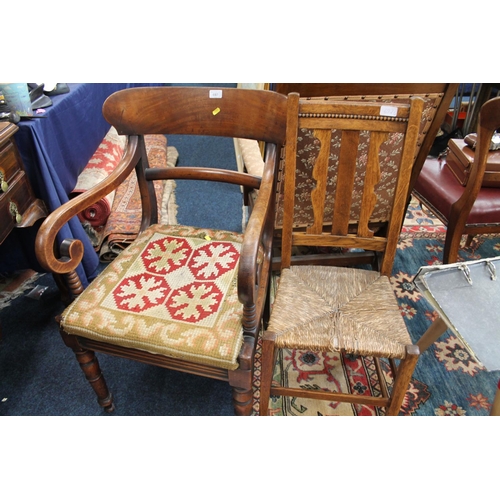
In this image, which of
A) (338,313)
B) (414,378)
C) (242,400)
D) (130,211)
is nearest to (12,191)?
(130,211)

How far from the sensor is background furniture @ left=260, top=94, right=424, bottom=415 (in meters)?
1.04

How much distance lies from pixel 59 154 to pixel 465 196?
5.61ft

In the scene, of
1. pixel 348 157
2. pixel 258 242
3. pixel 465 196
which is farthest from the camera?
pixel 465 196

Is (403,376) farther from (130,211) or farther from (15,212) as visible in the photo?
(130,211)

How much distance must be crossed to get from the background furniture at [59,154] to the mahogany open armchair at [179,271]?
392mm

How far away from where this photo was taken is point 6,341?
64.4 inches

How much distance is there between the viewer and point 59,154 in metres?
1.66

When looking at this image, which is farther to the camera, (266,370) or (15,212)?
(15,212)

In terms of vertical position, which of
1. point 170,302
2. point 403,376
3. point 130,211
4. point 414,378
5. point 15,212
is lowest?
point 414,378

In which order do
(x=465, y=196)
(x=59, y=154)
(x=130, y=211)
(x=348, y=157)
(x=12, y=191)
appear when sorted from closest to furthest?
(x=348, y=157), (x=12, y=191), (x=465, y=196), (x=59, y=154), (x=130, y=211)

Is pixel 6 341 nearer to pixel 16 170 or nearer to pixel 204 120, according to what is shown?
pixel 16 170

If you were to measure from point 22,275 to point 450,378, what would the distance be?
2.07 meters

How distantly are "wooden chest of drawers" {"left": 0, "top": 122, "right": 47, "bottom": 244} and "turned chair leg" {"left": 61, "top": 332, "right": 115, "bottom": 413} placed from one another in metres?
0.40

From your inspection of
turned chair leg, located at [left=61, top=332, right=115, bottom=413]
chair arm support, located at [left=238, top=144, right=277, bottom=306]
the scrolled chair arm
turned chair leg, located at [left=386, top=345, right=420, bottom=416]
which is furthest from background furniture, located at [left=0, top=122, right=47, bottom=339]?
turned chair leg, located at [left=386, top=345, right=420, bottom=416]
